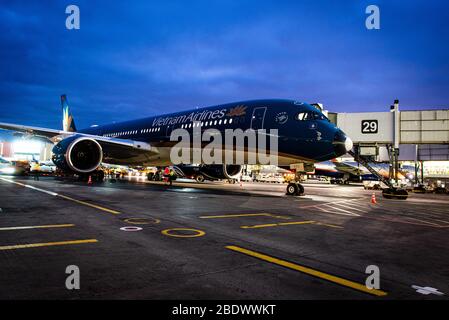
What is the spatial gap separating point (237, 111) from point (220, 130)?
133cm

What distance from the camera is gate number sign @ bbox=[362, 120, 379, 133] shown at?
1122 inches

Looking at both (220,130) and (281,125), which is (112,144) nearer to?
(220,130)

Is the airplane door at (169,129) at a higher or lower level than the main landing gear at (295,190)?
higher

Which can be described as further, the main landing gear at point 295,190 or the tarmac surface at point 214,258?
the main landing gear at point 295,190

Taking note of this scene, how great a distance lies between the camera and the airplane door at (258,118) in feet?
48.7

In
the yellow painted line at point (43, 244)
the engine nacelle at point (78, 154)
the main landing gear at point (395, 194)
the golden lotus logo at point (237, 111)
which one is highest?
the golden lotus logo at point (237, 111)

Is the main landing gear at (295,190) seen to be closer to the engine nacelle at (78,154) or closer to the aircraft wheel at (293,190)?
the aircraft wheel at (293,190)

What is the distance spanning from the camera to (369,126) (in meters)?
28.7

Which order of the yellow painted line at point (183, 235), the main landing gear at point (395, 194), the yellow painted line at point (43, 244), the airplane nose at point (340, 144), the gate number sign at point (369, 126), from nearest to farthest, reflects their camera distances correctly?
the yellow painted line at point (43, 244), the yellow painted line at point (183, 235), the airplane nose at point (340, 144), the main landing gear at point (395, 194), the gate number sign at point (369, 126)

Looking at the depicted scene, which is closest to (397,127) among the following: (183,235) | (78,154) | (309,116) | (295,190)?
(295,190)

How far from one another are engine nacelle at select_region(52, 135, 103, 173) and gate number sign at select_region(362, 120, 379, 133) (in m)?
23.0

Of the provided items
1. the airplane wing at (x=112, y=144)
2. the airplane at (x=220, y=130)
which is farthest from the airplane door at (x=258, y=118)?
the airplane wing at (x=112, y=144)
